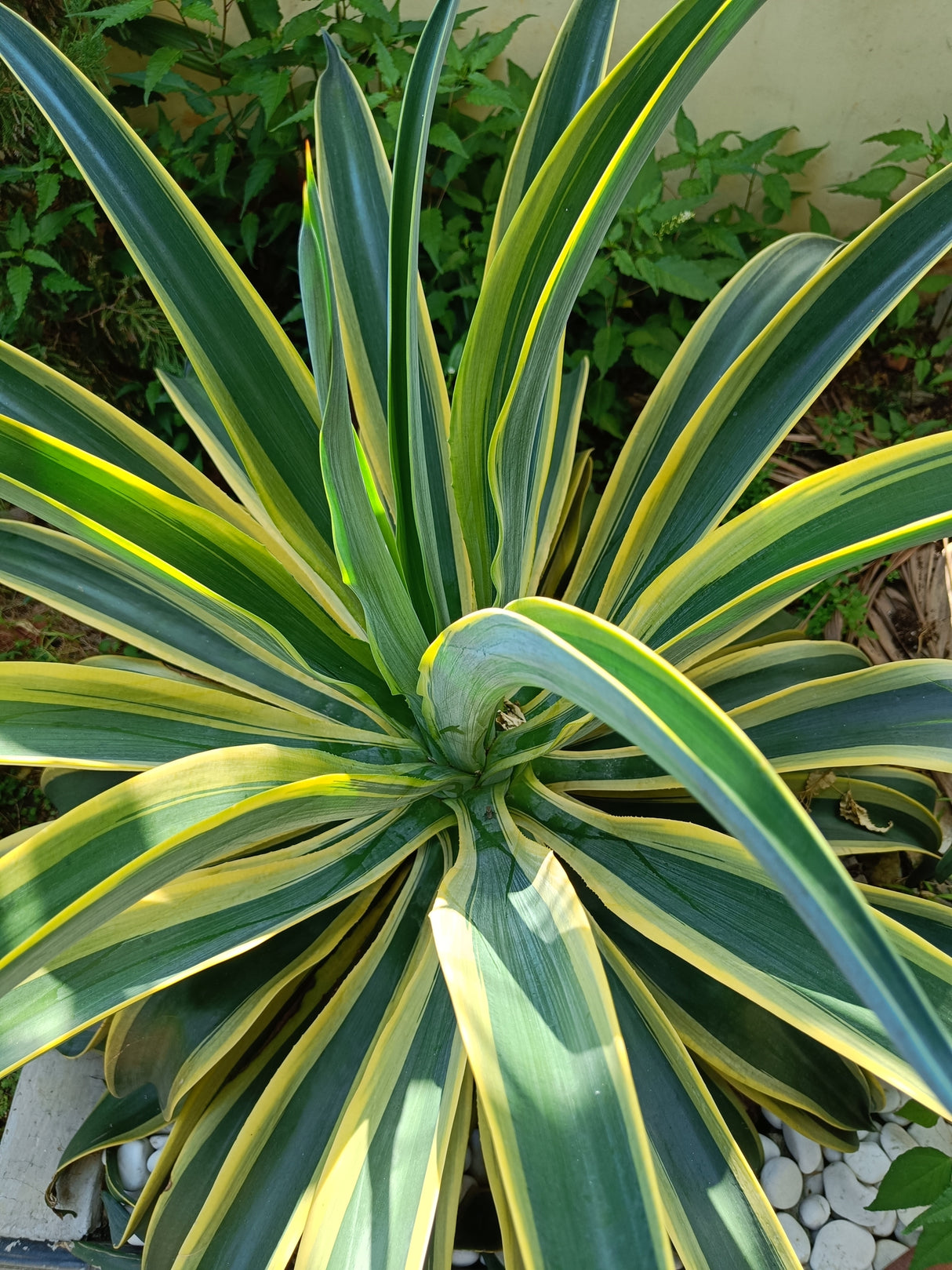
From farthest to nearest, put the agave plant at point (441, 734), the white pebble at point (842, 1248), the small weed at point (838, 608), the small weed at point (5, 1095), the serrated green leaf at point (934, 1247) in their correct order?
1. the small weed at point (838, 608)
2. the small weed at point (5, 1095)
3. the white pebble at point (842, 1248)
4. the serrated green leaf at point (934, 1247)
5. the agave plant at point (441, 734)

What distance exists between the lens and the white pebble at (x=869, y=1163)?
1.03m

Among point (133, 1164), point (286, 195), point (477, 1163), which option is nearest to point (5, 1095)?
point (133, 1164)

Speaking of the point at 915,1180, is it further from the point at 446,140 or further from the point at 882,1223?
the point at 446,140

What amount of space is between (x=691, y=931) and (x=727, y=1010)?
17 centimetres

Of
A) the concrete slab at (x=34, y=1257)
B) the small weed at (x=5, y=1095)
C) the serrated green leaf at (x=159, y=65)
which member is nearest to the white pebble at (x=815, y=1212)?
the concrete slab at (x=34, y=1257)

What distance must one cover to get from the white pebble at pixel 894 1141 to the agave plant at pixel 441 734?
23 centimetres

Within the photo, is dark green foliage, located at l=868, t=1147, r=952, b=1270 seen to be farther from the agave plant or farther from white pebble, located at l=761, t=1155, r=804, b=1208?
white pebble, located at l=761, t=1155, r=804, b=1208

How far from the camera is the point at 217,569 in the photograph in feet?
2.58

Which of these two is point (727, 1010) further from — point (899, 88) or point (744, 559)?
point (899, 88)

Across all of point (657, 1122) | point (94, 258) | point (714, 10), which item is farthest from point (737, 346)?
point (94, 258)

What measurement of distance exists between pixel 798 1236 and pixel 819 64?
1.61 meters

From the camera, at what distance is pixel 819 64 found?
143cm

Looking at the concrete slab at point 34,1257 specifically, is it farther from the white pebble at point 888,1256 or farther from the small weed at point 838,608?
the small weed at point 838,608

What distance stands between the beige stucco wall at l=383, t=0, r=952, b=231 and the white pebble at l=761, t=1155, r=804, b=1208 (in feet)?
4.90
